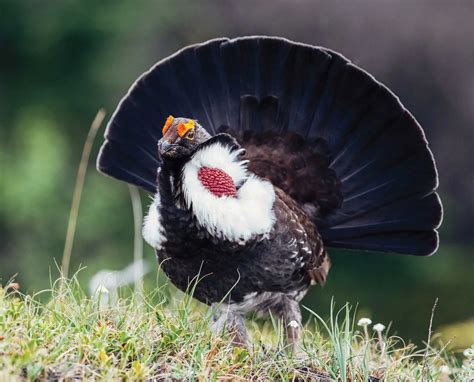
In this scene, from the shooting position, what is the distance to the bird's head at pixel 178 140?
5.23 metres

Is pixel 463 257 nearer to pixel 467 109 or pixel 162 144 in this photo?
pixel 467 109

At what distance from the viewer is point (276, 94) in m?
6.24

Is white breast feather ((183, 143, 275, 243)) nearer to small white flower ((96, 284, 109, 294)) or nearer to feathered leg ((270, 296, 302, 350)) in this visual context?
feathered leg ((270, 296, 302, 350))

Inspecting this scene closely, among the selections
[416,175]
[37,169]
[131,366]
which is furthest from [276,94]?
[37,169]

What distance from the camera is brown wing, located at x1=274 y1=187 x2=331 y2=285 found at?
5824 mm

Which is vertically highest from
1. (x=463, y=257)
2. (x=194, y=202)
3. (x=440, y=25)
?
(x=194, y=202)

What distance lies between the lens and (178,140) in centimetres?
526

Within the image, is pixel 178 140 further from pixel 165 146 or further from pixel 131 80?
pixel 131 80

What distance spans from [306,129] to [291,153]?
18cm

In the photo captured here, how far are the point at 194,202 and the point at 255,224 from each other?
1.28ft

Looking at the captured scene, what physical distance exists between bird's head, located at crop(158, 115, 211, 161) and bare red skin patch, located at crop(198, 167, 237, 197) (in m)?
0.13

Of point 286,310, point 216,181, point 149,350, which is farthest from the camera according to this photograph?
point 286,310

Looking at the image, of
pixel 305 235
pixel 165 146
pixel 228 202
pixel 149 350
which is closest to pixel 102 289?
pixel 149 350

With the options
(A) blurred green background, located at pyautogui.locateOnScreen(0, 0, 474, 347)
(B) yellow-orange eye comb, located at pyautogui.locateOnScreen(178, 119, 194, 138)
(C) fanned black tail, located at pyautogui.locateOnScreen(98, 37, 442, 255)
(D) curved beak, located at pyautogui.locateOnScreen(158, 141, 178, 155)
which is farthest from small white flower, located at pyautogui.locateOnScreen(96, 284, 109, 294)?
(A) blurred green background, located at pyautogui.locateOnScreen(0, 0, 474, 347)
